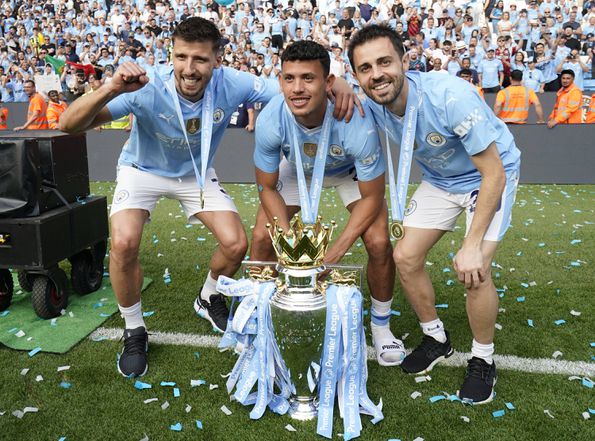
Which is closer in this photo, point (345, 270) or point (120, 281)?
point (345, 270)

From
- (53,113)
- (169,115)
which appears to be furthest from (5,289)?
(53,113)

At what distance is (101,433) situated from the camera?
8.69 feet

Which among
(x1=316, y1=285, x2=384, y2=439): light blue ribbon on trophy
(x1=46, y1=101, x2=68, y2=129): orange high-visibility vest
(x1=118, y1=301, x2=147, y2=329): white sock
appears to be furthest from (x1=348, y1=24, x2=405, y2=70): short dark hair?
(x1=46, y1=101, x2=68, y2=129): orange high-visibility vest

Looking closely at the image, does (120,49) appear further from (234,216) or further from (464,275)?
(464,275)

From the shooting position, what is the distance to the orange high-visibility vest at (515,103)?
436 inches

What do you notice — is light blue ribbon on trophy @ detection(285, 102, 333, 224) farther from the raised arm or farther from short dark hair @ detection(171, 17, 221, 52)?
the raised arm

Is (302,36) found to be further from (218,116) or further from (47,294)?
(47,294)

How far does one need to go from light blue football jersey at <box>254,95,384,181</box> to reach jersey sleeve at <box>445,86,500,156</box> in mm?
503

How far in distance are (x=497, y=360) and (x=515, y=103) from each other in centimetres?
896

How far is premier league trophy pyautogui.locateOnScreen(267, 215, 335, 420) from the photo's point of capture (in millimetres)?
2713

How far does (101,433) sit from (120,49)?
Answer: 16800mm

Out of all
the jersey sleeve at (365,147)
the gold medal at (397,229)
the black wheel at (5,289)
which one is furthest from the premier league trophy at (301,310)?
the black wheel at (5,289)

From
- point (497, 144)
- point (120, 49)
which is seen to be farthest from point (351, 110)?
point (120, 49)

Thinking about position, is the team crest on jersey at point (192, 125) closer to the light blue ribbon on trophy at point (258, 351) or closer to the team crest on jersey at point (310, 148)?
the team crest on jersey at point (310, 148)
